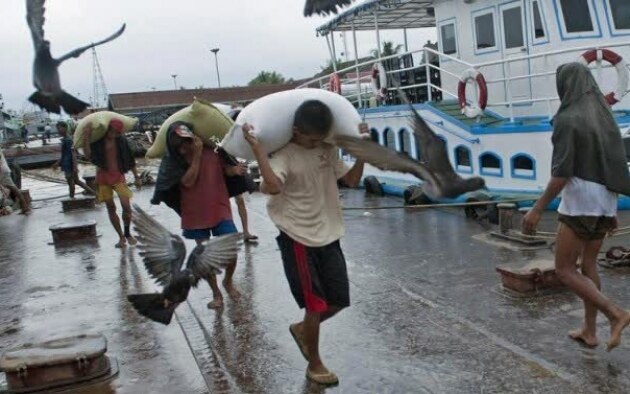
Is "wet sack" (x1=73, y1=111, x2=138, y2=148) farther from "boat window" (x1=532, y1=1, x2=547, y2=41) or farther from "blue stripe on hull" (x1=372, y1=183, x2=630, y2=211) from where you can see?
"boat window" (x1=532, y1=1, x2=547, y2=41)

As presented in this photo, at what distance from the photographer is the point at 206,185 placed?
A: 5.09 meters

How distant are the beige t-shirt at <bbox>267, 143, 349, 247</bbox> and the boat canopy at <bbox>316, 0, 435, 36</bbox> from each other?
7591mm

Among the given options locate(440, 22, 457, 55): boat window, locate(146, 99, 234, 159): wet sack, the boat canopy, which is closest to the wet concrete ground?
locate(146, 99, 234, 159): wet sack

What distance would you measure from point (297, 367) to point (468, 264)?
8.97ft

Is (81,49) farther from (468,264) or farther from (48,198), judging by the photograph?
(48,198)

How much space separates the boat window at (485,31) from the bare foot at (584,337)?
765 centimetres

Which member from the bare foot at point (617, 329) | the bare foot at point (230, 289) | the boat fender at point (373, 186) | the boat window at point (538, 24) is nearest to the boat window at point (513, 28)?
the boat window at point (538, 24)

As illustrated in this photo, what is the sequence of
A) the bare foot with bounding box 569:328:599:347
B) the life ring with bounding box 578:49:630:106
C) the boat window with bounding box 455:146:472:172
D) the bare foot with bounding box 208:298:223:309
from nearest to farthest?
the bare foot with bounding box 569:328:599:347
the bare foot with bounding box 208:298:223:309
the life ring with bounding box 578:49:630:106
the boat window with bounding box 455:146:472:172

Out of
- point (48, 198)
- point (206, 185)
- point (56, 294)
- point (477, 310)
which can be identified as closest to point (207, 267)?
point (206, 185)

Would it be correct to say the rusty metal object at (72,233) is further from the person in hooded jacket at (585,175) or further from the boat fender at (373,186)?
the person in hooded jacket at (585,175)

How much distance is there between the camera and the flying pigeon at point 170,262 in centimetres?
383

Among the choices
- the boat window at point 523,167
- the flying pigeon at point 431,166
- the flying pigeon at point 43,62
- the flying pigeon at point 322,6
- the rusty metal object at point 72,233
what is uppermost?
the flying pigeon at point 322,6

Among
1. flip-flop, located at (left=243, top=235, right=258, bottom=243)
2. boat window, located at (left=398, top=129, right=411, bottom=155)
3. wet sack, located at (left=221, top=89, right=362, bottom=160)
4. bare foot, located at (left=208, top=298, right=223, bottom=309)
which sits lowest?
bare foot, located at (left=208, top=298, right=223, bottom=309)

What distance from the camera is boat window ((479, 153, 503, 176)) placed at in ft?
31.2
